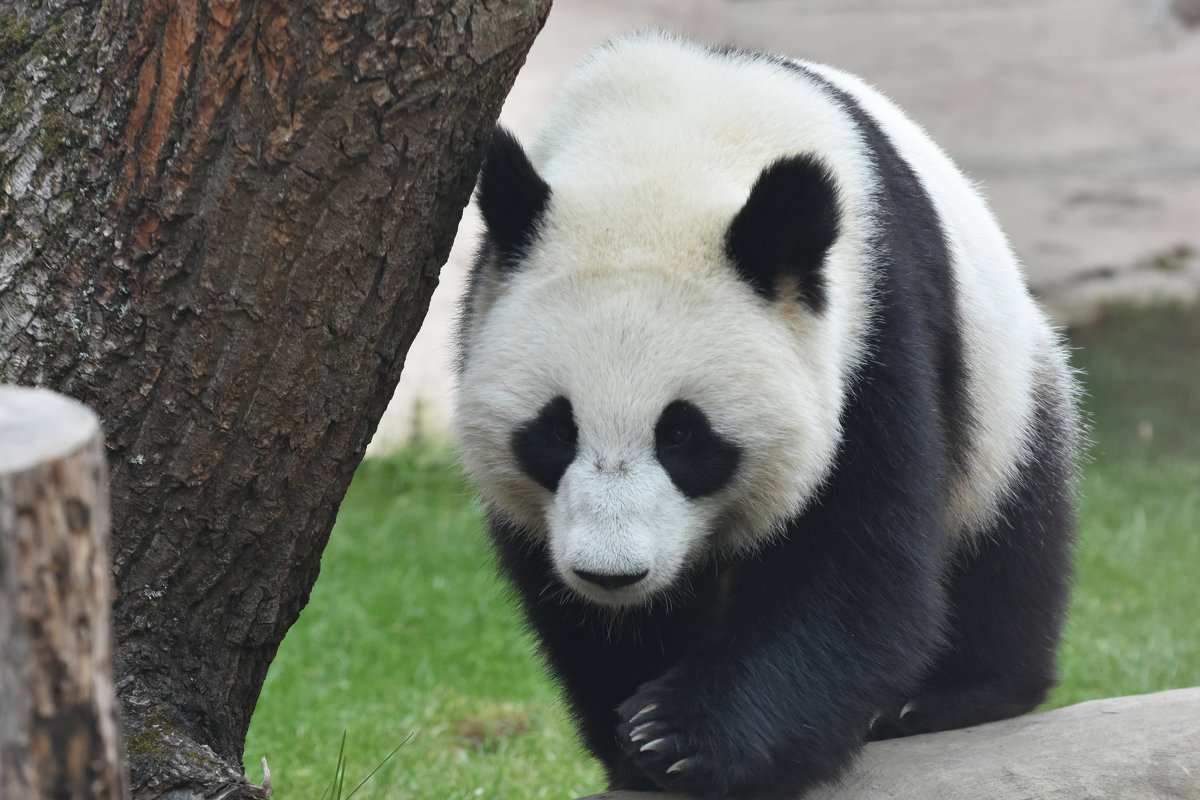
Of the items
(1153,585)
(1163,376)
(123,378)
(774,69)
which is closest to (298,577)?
(123,378)

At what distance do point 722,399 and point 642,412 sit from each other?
0.61 ft

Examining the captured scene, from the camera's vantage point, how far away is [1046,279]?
988cm

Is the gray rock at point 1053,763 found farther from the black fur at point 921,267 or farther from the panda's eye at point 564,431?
the panda's eye at point 564,431

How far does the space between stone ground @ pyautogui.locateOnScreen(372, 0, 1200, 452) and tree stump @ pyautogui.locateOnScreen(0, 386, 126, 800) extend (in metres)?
8.10

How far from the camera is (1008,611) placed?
375 centimetres

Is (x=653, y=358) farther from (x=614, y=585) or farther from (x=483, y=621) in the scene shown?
(x=483, y=621)

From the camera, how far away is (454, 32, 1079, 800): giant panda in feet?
8.89

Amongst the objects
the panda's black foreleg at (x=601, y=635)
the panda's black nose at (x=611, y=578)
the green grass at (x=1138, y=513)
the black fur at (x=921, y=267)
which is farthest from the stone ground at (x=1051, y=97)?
the panda's black nose at (x=611, y=578)

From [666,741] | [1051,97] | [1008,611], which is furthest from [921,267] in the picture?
[1051,97]

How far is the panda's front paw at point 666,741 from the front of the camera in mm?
2867

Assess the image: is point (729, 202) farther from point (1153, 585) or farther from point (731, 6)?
point (731, 6)

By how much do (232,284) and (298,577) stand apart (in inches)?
30.0

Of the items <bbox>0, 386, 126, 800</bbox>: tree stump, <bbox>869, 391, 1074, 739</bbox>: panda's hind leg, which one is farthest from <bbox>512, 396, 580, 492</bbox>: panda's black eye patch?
<bbox>869, 391, 1074, 739</bbox>: panda's hind leg

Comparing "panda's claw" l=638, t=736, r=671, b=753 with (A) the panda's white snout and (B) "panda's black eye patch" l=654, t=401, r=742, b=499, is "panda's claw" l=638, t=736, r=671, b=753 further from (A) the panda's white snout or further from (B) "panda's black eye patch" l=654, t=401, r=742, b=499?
(B) "panda's black eye patch" l=654, t=401, r=742, b=499
